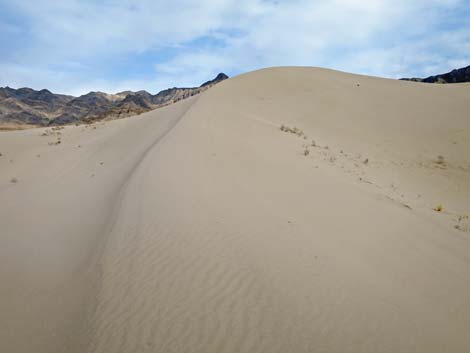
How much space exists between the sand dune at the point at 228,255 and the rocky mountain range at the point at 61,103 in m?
63.8

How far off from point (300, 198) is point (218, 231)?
237cm

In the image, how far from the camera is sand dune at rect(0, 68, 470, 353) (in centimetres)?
276

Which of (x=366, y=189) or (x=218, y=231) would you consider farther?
(x=366, y=189)

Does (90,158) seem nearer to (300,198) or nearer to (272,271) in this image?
(300,198)

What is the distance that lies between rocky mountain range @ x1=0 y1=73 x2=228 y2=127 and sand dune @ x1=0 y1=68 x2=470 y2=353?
2513 inches

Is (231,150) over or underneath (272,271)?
over

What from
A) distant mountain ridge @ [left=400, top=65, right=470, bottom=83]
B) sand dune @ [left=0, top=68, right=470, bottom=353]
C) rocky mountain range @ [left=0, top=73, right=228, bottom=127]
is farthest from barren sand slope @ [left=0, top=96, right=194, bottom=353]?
rocky mountain range @ [left=0, top=73, right=228, bottom=127]

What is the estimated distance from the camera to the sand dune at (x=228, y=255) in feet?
9.06

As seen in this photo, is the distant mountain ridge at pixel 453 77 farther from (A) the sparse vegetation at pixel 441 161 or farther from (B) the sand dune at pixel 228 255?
(B) the sand dune at pixel 228 255

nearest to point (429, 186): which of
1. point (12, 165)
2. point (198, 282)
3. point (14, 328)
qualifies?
point (198, 282)

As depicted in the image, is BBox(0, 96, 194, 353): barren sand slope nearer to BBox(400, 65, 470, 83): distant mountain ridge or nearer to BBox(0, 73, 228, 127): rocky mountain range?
BBox(400, 65, 470, 83): distant mountain ridge

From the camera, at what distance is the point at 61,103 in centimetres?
11194

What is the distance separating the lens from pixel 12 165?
40.9ft

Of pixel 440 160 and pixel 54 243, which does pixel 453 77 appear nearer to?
pixel 440 160
